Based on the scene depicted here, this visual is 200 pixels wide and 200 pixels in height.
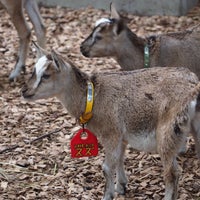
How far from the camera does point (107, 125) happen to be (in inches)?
225

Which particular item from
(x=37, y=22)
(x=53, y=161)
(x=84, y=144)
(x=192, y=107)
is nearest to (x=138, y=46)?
(x=53, y=161)

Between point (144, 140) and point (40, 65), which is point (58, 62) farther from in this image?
point (144, 140)

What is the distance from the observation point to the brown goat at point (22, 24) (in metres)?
8.70

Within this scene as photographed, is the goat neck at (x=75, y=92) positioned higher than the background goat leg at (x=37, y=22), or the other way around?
the goat neck at (x=75, y=92)

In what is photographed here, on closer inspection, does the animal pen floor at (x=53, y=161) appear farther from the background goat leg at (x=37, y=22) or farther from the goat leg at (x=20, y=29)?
the background goat leg at (x=37, y=22)

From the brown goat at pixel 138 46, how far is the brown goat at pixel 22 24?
5.21ft

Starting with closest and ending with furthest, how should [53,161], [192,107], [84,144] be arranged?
[192,107], [84,144], [53,161]

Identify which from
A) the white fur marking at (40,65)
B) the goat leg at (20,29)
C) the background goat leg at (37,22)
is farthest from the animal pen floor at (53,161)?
the white fur marking at (40,65)

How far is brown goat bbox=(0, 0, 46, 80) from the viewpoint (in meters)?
8.70

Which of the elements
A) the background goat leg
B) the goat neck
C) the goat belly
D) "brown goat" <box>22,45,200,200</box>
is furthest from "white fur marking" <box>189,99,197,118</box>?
the background goat leg

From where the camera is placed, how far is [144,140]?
565cm

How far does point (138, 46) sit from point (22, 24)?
2058 millimetres

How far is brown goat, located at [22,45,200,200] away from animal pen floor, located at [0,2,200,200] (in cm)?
47

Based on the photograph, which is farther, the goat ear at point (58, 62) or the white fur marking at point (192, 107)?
the goat ear at point (58, 62)
